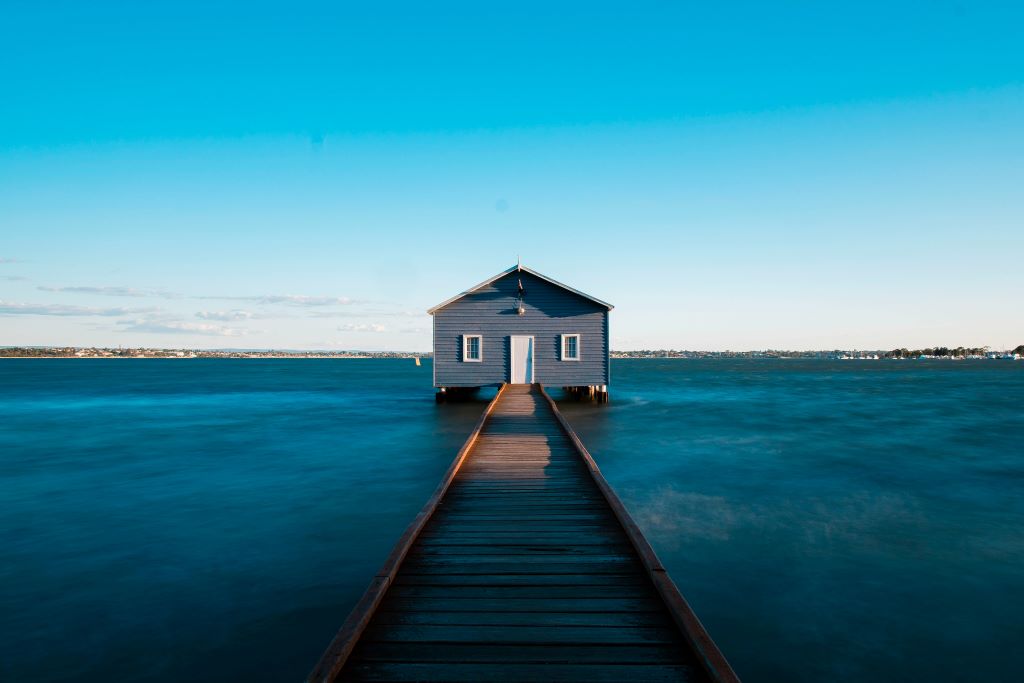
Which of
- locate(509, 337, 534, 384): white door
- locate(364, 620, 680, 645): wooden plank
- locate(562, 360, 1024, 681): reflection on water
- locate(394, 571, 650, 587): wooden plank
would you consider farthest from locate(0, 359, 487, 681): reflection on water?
locate(562, 360, 1024, 681): reflection on water

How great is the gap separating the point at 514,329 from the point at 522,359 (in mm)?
1386

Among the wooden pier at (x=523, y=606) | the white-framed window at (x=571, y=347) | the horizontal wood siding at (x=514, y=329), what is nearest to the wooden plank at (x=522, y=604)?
the wooden pier at (x=523, y=606)

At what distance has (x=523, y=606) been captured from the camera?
15.0 ft

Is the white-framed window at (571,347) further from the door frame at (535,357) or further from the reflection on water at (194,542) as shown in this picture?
the reflection on water at (194,542)

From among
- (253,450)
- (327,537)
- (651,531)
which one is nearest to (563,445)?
(651,531)

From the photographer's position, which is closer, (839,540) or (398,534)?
(839,540)

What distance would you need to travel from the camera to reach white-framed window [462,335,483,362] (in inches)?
997

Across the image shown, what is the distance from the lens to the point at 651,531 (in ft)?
32.5

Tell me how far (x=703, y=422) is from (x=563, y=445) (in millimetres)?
16146

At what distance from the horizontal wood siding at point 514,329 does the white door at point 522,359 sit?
0.24 meters

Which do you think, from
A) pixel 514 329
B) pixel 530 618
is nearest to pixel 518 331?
pixel 514 329

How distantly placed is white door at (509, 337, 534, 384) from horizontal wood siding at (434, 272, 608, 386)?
Result: 0.77ft

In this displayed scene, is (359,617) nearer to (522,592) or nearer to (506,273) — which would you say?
(522,592)

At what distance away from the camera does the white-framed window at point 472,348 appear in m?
25.3
